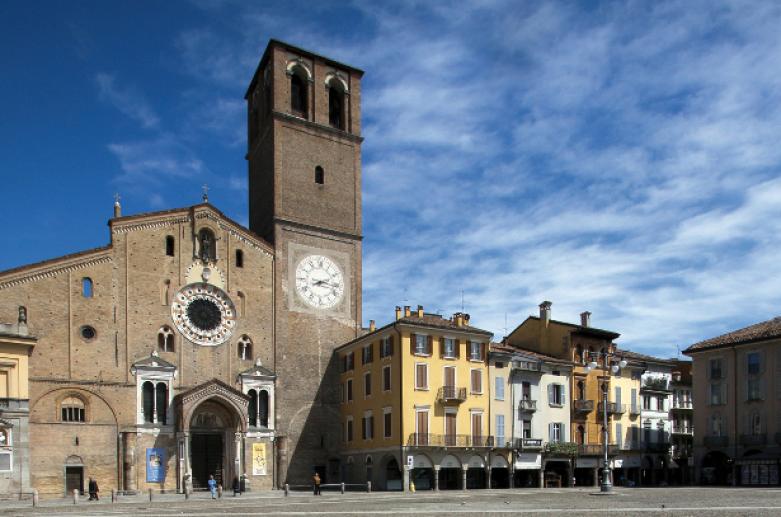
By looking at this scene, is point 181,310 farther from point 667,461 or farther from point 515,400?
point 667,461

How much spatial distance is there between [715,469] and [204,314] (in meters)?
35.9

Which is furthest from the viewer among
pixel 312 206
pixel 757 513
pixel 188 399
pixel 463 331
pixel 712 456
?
pixel 712 456

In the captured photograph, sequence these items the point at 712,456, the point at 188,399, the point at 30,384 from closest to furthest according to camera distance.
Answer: the point at 30,384 → the point at 188,399 → the point at 712,456

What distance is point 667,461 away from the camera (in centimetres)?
5709

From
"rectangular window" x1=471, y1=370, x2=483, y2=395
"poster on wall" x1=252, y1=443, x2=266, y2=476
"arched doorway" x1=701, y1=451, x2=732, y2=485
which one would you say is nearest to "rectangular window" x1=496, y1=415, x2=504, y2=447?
"rectangular window" x1=471, y1=370, x2=483, y2=395

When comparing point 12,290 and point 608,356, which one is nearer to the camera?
point 12,290

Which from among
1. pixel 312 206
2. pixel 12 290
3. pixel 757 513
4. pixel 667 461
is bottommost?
pixel 667 461

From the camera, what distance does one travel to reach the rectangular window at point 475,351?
1847 inches

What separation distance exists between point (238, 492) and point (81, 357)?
1071 centimetres

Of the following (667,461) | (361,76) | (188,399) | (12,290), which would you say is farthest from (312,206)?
(667,461)

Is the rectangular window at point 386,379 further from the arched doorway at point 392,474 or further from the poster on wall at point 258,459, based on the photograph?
the poster on wall at point 258,459

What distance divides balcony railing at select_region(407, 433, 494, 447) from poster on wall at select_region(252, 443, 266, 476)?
29.1ft

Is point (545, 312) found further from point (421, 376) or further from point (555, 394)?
point (421, 376)

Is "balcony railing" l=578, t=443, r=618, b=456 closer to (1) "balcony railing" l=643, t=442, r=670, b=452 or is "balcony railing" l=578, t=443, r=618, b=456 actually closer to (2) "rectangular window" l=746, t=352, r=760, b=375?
(1) "balcony railing" l=643, t=442, r=670, b=452
